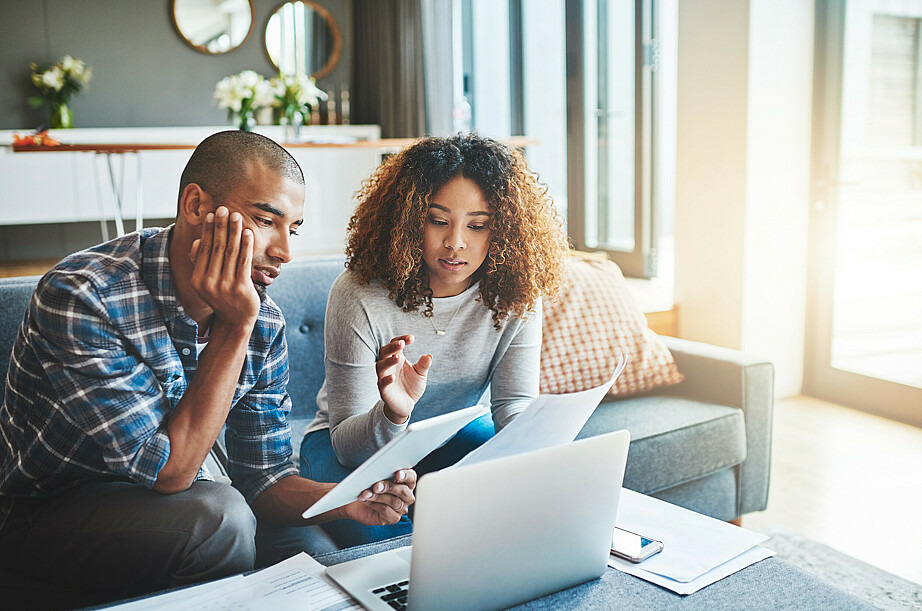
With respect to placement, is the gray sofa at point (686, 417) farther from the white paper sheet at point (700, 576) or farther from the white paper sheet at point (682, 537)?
the white paper sheet at point (700, 576)

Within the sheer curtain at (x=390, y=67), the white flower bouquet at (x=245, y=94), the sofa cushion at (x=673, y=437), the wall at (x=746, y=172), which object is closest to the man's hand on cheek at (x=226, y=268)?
the sofa cushion at (x=673, y=437)

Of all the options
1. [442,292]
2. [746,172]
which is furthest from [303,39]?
[442,292]

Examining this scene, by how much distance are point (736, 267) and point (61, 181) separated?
361cm

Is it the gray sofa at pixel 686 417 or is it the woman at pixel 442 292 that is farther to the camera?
the gray sofa at pixel 686 417

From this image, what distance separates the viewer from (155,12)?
18.9ft

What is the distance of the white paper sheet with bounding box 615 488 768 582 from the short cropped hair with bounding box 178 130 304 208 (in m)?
0.73

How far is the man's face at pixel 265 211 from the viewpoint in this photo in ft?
4.08

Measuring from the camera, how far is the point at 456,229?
1592 millimetres

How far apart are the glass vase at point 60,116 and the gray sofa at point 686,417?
155 inches

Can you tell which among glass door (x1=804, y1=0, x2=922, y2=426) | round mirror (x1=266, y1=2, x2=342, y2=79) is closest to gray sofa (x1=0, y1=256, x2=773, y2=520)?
glass door (x1=804, y1=0, x2=922, y2=426)

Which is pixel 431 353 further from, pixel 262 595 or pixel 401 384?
pixel 262 595

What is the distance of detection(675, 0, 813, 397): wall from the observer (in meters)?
3.20

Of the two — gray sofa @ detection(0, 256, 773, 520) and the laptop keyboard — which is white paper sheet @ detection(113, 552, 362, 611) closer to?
the laptop keyboard

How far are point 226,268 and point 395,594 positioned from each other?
493 millimetres
